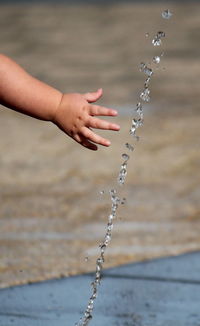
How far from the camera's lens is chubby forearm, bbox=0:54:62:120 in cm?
330

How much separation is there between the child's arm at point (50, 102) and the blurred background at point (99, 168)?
104cm

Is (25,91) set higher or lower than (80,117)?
higher

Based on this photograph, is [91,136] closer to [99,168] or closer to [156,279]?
[156,279]

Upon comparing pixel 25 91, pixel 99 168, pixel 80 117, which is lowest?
pixel 80 117

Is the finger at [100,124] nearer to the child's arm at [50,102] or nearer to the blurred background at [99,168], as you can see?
the child's arm at [50,102]

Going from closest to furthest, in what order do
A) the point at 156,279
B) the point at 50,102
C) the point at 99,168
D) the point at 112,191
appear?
the point at 50,102 → the point at 156,279 → the point at 112,191 → the point at 99,168

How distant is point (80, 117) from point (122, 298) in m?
1.01

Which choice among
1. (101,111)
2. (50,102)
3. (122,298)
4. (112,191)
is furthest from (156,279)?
(112,191)

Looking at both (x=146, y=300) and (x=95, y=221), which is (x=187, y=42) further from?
(x=146, y=300)

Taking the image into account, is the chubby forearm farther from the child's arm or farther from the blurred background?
the blurred background

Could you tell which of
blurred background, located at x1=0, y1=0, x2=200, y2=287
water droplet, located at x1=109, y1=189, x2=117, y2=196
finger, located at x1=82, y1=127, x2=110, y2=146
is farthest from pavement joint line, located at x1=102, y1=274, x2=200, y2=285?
water droplet, located at x1=109, y1=189, x2=117, y2=196

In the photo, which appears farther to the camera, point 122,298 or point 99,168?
point 99,168

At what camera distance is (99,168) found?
656 centimetres

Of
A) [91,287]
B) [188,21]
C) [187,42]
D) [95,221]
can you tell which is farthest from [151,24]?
[91,287]
